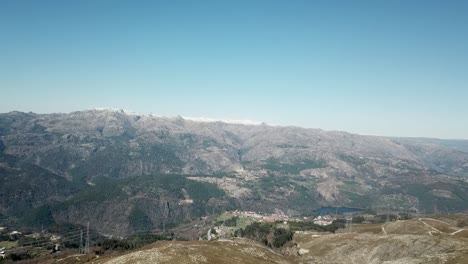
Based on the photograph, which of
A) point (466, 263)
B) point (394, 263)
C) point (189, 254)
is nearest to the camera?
point (466, 263)

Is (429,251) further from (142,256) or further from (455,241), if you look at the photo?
(142,256)

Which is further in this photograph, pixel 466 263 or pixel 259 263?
pixel 259 263

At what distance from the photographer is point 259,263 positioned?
182 m

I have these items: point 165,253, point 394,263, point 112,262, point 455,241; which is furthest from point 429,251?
point 112,262

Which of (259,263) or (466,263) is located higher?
(466,263)

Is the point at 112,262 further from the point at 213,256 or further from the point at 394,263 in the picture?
the point at 394,263

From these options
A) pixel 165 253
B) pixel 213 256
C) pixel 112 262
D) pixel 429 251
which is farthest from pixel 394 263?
pixel 112 262

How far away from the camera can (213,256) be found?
566ft

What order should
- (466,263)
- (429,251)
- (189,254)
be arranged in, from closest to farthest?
(466,263) < (189,254) < (429,251)

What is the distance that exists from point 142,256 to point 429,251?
424ft

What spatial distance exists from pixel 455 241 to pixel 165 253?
13204 cm

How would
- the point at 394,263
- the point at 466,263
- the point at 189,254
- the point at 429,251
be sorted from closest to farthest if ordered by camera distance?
the point at 466,263, the point at 189,254, the point at 394,263, the point at 429,251

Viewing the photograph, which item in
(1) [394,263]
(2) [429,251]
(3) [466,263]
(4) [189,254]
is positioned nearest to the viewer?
(3) [466,263]

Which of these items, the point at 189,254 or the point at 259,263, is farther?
the point at 259,263
